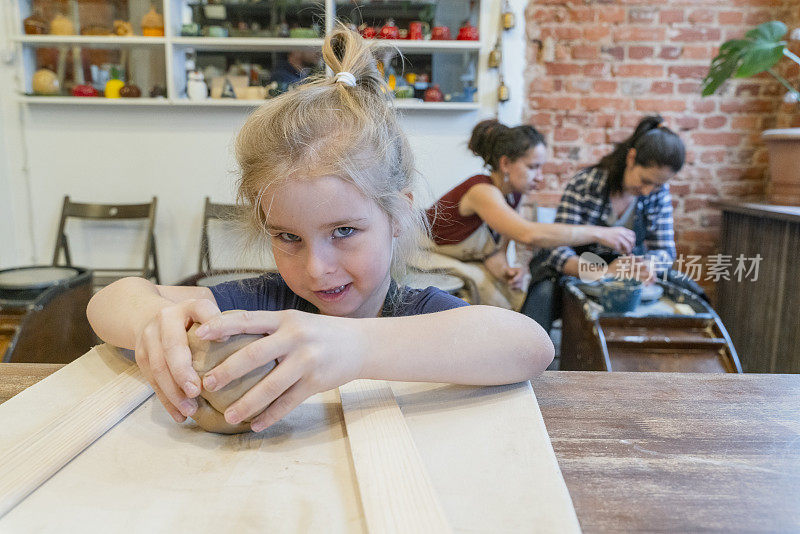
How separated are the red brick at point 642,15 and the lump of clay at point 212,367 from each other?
117 inches

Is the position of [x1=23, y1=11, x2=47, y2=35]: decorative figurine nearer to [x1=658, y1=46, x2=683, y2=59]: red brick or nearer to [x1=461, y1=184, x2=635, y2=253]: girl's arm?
[x1=461, y1=184, x2=635, y2=253]: girl's arm

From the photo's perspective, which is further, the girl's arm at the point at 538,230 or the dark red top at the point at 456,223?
the dark red top at the point at 456,223

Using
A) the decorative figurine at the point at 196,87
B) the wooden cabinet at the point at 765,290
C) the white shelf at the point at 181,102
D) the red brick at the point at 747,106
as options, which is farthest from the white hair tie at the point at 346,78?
the red brick at the point at 747,106

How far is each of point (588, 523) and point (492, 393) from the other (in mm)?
218

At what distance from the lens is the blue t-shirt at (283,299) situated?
91 centimetres

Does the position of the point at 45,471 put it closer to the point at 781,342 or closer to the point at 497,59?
the point at 781,342

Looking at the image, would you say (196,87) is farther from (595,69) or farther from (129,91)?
(595,69)

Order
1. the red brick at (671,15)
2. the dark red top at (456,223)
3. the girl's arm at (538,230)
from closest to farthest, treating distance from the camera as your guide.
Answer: the girl's arm at (538,230) → the dark red top at (456,223) → the red brick at (671,15)

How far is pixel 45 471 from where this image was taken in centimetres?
44

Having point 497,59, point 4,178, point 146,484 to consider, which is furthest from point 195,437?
point 4,178

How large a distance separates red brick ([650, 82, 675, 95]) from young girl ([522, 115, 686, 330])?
714 millimetres

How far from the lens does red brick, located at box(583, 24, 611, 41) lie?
2.89 meters

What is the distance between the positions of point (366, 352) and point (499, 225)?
5.64 ft

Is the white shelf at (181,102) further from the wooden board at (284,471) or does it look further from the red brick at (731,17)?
the wooden board at (284,471)
